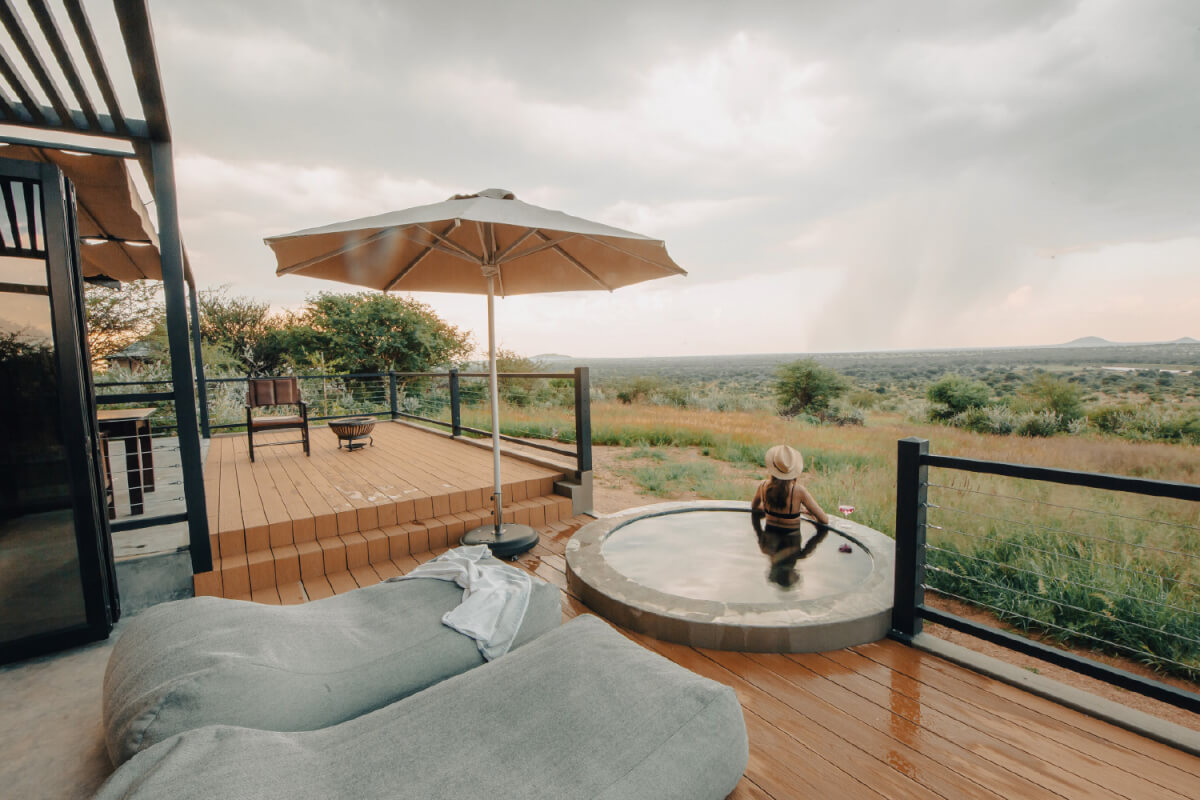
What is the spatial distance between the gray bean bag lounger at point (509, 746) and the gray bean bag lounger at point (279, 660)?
20 centimetres

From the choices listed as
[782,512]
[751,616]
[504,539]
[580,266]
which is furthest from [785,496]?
[580,266]

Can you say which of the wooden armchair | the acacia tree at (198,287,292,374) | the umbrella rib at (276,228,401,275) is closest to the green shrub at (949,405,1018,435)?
the umbrella rib at (276,228,401,275)

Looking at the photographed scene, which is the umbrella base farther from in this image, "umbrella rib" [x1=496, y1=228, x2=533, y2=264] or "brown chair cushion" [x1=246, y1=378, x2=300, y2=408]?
"brown chair cushion" [x1=246, y1=378, x2=300, y2=408]

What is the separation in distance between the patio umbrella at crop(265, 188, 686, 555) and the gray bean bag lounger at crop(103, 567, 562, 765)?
1610 millimetres

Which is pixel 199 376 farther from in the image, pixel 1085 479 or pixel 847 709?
pixel 1085 479

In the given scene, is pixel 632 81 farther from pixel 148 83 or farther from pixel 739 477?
pixel 148 83

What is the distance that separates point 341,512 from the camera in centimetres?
365

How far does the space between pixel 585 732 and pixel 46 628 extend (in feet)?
9.94

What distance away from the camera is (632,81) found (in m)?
7.93

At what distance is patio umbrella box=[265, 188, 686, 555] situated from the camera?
9.95 ft

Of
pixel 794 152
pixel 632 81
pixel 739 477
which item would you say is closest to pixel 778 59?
pixel 632 81

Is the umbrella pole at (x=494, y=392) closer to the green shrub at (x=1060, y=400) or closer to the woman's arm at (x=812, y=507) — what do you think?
the woman's arm at (x=812, y=507)

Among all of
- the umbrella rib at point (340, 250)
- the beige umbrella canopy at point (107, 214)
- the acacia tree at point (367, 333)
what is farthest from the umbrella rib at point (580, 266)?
the acacia tree at point (367, 333)

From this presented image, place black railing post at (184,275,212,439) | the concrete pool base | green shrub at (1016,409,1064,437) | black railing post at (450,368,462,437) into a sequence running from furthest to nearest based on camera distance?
green shrub at (1016,409,1064,437), black railing post at (184,275,212,439), black railing post at (450,368,462,437), the concrete pool base
